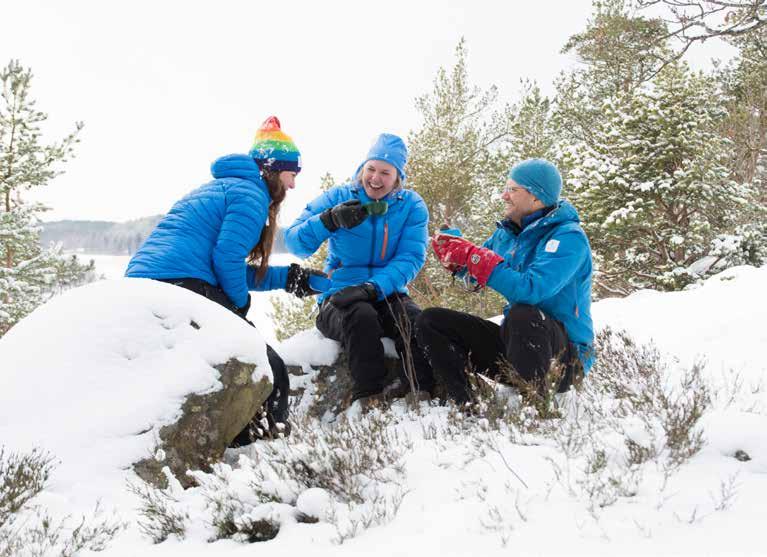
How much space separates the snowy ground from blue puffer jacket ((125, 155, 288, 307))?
748mm

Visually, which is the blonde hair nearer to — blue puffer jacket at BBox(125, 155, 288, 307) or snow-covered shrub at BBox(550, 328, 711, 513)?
blue puffer jacket at BBox(125, 155, 288, 307)

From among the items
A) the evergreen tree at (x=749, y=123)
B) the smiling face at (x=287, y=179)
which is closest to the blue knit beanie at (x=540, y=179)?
the smiling face at (x=287, y=179)

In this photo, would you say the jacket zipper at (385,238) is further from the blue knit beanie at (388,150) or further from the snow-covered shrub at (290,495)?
the snow-covered shrub at (290,495)

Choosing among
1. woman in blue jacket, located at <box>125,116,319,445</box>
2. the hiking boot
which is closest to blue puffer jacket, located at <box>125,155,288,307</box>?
woman in blue jacket, located at <box>125,116,319,445</box>

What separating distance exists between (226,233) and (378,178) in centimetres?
129

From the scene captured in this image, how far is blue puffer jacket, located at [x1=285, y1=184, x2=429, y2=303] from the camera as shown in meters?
4.24

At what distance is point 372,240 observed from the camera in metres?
4.32

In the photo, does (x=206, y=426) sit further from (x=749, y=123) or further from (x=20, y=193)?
(x=749, y=123)

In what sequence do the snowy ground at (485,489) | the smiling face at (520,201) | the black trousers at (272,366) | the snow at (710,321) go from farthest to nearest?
1. the snow at (710,321)
2. the black trousers at (272,366)
3. the smiling face at (520,201)
4. the snowy ground at (485,489)

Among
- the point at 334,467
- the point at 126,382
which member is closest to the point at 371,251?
the point at 126,382

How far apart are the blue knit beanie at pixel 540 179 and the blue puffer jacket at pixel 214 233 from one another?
170 cm

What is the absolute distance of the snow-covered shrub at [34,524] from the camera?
1914 mm

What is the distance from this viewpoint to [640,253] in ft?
43.3

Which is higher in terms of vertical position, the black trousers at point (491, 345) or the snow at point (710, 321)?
the black trousers at point (491, 345)
